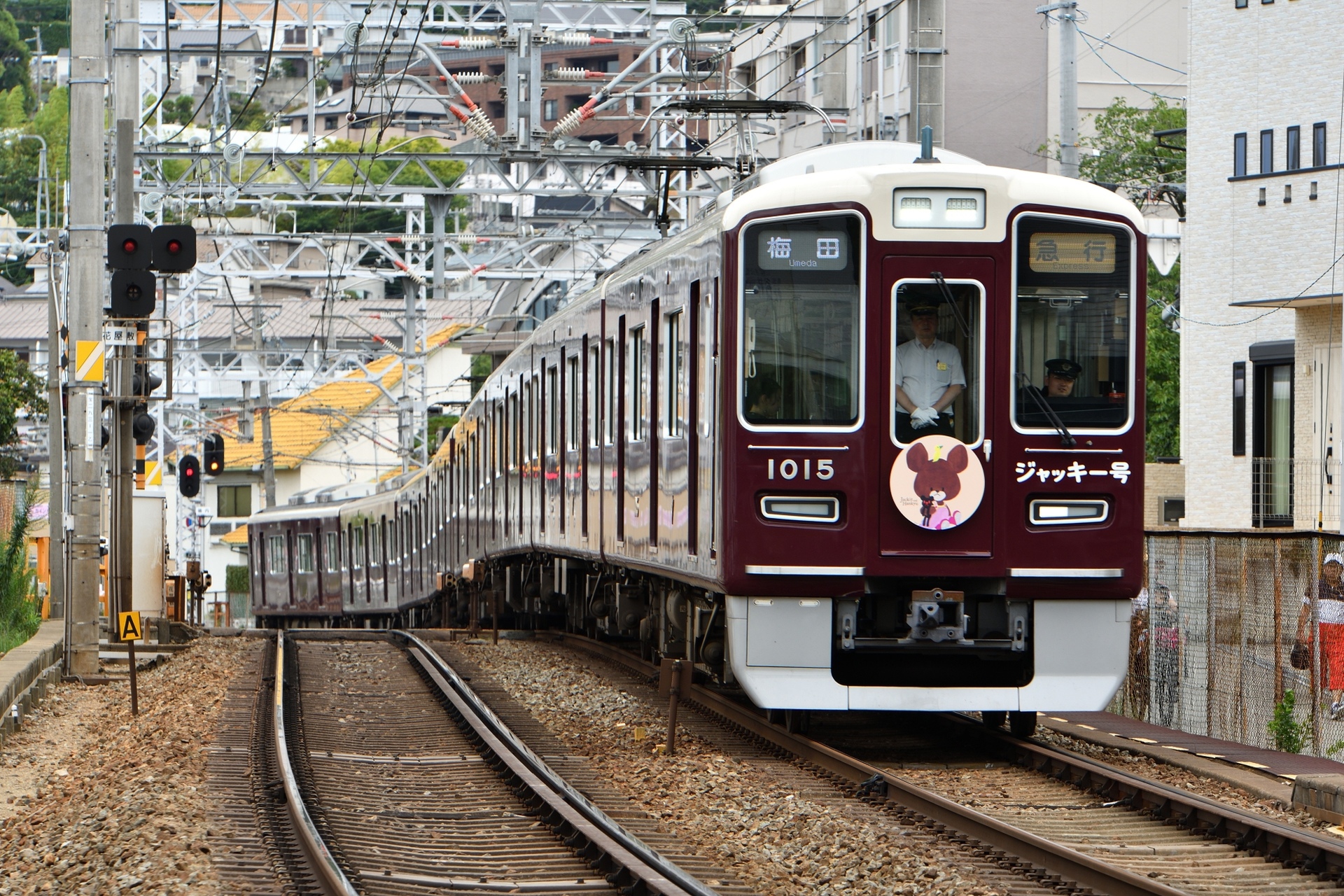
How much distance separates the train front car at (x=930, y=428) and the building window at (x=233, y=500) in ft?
200

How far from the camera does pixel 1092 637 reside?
10.4 m

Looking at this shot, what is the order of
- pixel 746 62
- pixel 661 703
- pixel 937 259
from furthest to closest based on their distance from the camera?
pixel 746 62, pixel 661 703, pixel 937 259

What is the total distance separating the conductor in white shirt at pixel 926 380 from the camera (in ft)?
33.2

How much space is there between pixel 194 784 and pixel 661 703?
14.2 feet

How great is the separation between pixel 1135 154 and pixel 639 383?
28348 mm

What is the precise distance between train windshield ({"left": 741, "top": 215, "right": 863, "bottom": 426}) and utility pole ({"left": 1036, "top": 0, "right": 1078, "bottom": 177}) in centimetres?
723

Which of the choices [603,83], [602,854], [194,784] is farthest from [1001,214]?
[603,83]

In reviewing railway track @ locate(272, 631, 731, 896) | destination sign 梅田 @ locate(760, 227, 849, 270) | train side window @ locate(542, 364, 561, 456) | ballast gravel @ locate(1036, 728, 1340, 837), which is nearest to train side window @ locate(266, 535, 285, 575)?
train side window @ locate(542, 364, 561, 456)

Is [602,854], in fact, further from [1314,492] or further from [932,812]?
[1314,492]

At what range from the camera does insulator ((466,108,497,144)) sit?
22359 mm

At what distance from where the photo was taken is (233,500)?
69.4 meters

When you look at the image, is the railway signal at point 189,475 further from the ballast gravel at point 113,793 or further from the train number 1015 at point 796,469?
the train number 1015 at point 796,469

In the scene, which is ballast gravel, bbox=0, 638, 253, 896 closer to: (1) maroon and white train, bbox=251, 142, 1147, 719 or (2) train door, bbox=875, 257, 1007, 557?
(1) maroon and white train, bbox=251, 142, 1147, 719

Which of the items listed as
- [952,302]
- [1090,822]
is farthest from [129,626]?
[1090,822]
